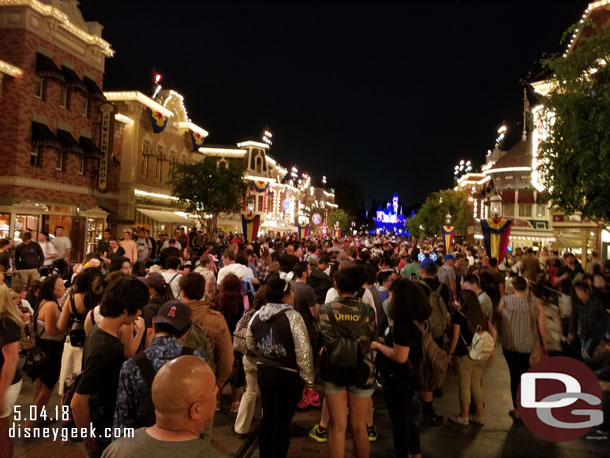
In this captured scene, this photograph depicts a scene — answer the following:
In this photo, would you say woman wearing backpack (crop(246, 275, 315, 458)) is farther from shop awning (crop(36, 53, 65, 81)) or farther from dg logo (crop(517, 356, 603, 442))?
shop awning (crop(36, 53, 65, 81))

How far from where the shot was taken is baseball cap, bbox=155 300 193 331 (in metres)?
2.80

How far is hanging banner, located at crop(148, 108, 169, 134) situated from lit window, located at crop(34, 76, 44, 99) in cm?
874

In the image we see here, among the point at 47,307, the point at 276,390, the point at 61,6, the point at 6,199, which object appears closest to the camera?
the point at 276,390

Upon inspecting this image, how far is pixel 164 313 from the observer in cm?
285

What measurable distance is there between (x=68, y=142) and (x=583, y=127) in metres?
20.0

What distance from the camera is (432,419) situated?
5.24 m

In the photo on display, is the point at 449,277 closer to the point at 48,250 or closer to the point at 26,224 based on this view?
the point at 48,250

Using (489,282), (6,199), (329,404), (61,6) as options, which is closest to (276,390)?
(329,404)

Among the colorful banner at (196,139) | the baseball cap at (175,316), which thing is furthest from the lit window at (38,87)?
the baseball cap at (175,316)

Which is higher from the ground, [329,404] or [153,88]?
[153,88]

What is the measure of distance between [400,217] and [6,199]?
146630mm

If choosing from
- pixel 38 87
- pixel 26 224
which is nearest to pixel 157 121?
pixel 38 87

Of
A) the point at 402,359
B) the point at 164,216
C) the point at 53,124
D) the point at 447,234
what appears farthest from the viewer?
the point at 164,216

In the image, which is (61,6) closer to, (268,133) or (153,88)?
→ (153,88)
